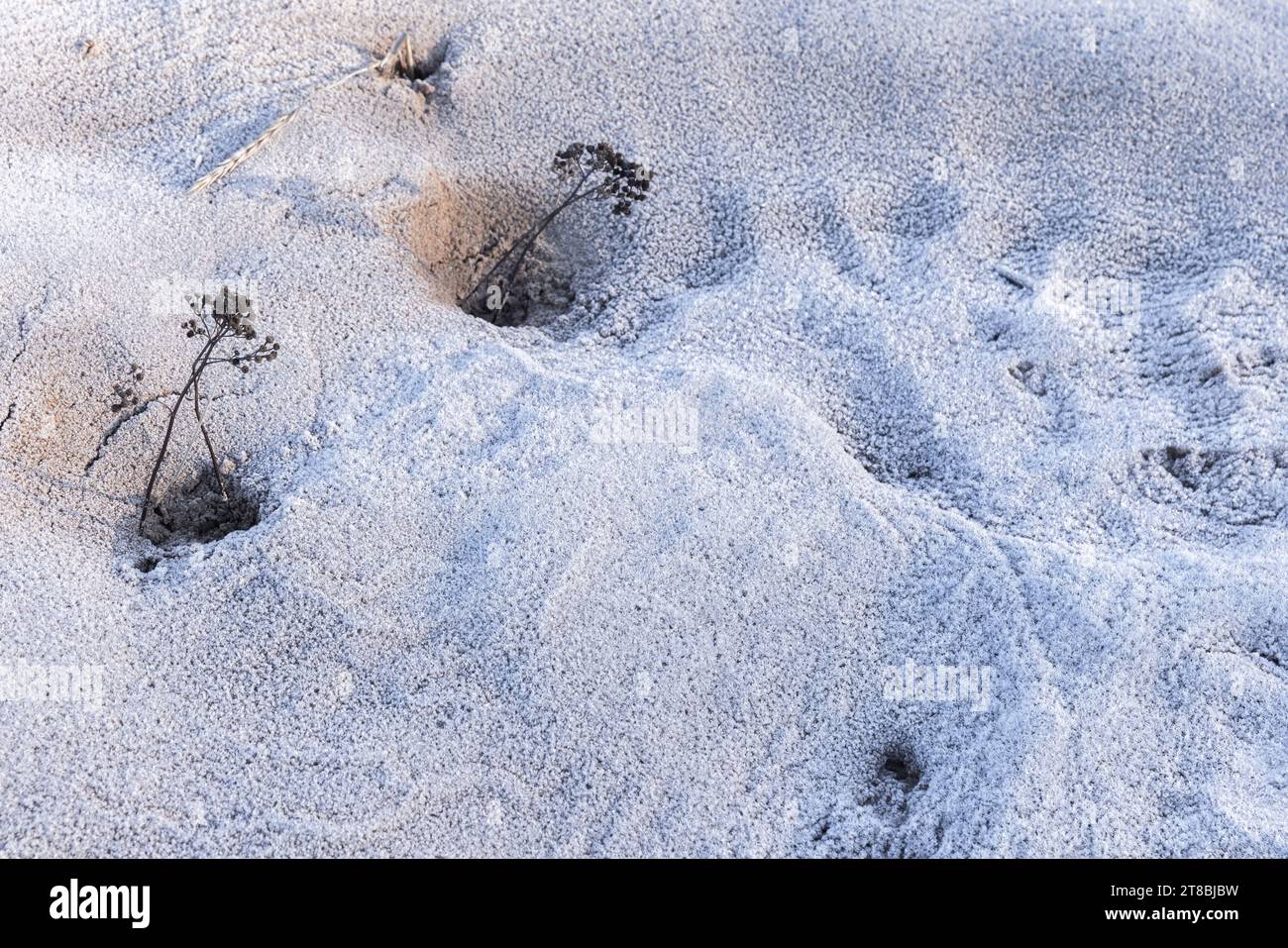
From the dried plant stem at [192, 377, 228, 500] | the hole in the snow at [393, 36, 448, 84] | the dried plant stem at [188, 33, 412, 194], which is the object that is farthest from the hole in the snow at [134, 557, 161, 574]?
the hole in the snow at [393, 36, 448, 84]

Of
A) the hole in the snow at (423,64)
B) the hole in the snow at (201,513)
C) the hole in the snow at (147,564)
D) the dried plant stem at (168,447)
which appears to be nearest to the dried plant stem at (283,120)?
the hole in the snow at (423,64)

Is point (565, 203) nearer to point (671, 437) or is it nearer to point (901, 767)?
point (671, 437)

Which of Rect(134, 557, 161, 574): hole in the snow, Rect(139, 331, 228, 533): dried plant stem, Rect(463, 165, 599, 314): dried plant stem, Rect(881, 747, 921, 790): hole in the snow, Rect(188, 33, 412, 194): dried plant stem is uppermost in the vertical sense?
Rect(188, 33, 412, 194): dried plant stem

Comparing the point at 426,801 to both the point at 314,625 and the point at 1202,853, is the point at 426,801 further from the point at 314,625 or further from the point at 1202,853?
the point at 1202,853

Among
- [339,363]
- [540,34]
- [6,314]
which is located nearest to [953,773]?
[339,363]

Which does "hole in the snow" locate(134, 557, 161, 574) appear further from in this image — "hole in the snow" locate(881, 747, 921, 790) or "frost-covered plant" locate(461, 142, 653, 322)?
"hole in the snow" locate(881, 747, 921, 790)

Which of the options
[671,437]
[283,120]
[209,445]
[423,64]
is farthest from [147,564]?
[423,64]
